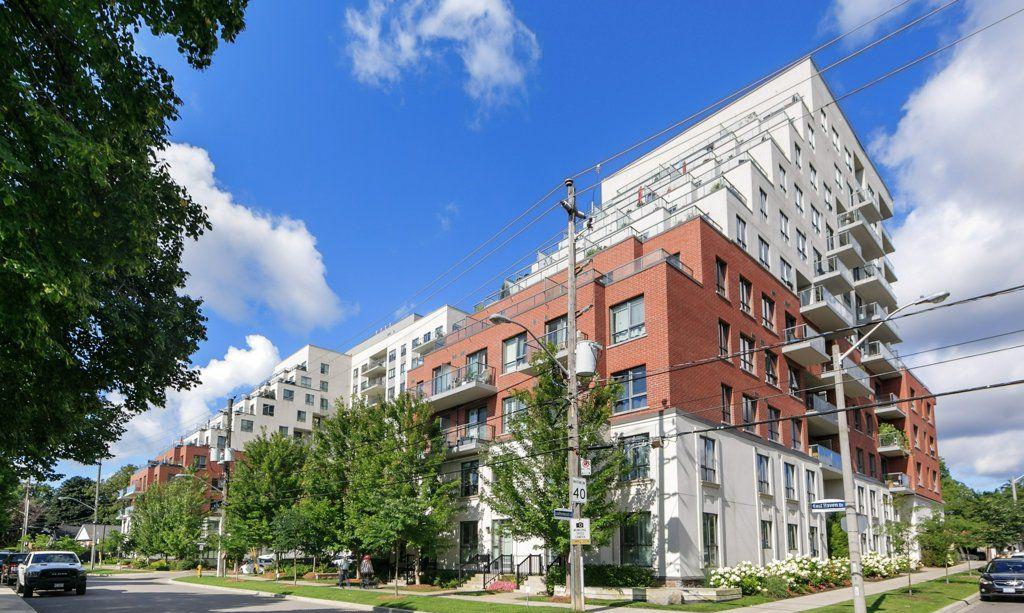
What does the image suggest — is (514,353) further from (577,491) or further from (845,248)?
(845,248)

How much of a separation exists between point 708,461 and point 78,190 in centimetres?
2479

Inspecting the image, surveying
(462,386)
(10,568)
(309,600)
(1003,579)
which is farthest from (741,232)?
(10,568)

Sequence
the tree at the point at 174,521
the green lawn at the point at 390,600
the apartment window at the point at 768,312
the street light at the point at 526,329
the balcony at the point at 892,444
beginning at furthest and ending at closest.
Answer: the tree at the point at 174,521
the balcony at the point at 892,444
the apartment window at the point at 768,312
the green lawn at the point at 390,600
the street light at the point at 526,329

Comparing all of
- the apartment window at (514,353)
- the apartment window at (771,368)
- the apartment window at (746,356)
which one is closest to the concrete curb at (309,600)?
the apartment window at (514,353)

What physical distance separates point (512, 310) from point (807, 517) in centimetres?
1825

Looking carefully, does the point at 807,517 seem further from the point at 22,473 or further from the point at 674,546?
the point at 22,473

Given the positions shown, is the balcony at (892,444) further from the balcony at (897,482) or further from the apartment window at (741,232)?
the apartment window at (741,232)

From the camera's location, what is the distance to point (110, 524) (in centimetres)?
10412

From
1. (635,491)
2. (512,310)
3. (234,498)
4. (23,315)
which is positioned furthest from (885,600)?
(234,498)

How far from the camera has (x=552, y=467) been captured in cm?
2372

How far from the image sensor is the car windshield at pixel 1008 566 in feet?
80.2

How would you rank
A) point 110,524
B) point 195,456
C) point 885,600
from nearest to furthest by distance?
point 885,600 < point 195,456 < point 110,524

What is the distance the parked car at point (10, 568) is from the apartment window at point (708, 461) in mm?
34724

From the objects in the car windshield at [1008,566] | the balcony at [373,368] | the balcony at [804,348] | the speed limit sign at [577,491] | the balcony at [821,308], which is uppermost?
the balcony at [373,368]
